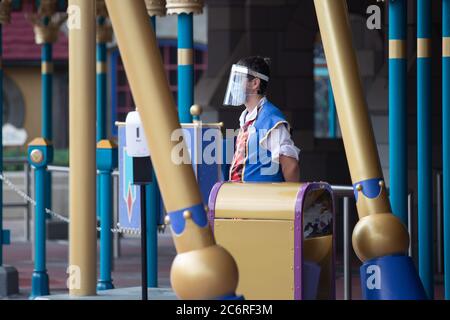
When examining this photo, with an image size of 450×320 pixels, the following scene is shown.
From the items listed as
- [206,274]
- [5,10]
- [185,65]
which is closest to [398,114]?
[185,65]

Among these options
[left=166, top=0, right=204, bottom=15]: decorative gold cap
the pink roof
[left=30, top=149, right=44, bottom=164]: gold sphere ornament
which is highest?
the pink roof

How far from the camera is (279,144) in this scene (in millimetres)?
Result: 7477

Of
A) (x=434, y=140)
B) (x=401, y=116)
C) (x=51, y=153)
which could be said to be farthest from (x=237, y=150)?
(x=434, y=140)

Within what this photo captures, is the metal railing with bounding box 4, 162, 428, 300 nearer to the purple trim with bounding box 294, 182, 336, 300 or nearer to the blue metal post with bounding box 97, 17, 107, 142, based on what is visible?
the blue metal post with bounding box 97, 17, 107, 142

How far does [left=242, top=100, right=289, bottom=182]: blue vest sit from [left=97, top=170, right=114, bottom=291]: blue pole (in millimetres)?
3519

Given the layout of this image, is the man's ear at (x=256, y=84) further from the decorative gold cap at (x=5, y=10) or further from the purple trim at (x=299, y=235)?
the decorative gold cap at (x=5, y=10)

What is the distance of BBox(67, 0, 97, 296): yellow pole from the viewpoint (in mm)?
8531

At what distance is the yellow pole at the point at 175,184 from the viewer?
516 centimetres

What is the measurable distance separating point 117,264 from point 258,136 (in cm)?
806

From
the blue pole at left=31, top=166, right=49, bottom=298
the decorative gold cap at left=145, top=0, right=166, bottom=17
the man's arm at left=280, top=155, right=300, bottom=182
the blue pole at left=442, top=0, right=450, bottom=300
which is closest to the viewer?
the man's arm at left=280, top=155, right=300, bottom=182

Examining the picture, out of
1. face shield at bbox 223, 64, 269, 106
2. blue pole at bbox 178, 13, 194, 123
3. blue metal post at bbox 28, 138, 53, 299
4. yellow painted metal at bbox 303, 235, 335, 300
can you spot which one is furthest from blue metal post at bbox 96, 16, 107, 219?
yellow painted metal at bbox 303, 235, 335, 300

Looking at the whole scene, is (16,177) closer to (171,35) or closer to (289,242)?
(171,35)

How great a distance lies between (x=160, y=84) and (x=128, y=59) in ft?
0.58

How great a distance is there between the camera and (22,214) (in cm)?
2225
